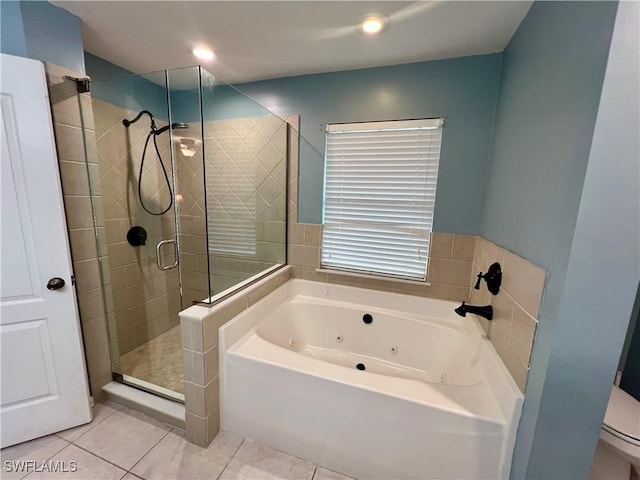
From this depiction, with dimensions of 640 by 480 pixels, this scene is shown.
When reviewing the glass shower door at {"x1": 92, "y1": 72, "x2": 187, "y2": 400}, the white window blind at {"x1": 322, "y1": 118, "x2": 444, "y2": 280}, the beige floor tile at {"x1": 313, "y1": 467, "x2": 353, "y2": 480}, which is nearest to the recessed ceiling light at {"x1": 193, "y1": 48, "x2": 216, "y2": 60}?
the glass shower door at {"x1": 92, "y1": 72, "x2": 187, "y2": 400}

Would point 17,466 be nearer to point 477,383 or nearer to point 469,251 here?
point 477,383

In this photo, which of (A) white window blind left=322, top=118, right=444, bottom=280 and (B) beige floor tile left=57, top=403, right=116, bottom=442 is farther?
(A) white window blind left=322, top=118, right=444, bottom=280

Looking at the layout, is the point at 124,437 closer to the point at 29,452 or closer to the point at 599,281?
the point at 29,452

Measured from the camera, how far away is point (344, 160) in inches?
83.8

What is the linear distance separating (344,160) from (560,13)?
1.37 meters

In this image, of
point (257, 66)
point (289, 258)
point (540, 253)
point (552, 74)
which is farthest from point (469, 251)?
point (257, 66)

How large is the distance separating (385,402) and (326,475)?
558mm

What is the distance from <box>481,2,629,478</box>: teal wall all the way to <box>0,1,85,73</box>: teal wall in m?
2.46

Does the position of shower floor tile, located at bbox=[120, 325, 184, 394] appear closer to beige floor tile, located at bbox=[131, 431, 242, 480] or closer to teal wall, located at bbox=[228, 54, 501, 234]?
beige floor tile, located at bbox=[131, 431, 242, 480]

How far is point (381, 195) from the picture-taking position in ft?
6.85

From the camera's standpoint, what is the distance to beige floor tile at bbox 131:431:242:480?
51.5 inches

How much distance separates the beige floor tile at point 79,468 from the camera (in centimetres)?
128

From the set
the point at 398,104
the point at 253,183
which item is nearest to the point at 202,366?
the point at 253,183

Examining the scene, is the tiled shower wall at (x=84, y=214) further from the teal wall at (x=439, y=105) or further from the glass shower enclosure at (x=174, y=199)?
the teal wall at (x=439, y=105)
